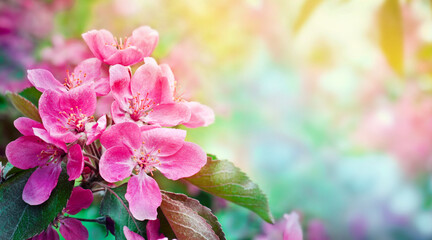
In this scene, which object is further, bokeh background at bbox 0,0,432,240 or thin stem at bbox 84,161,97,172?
bokeh background at bbox 0,0,432,240

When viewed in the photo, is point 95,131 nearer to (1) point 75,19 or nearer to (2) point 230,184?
(2) point 230,184

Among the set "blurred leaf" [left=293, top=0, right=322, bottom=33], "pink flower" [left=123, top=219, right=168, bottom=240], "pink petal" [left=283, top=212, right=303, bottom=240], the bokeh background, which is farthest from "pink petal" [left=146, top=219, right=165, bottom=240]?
the bokeh background

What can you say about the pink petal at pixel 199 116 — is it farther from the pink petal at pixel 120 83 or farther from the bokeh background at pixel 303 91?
the bokeh background at pixel 303 91

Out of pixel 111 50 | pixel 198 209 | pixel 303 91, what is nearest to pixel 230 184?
pixel 198 209

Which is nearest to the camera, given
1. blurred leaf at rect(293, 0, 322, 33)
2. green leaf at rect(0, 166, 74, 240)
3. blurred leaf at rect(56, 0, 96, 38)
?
green leaf at rect(0, 166, 74, 240)

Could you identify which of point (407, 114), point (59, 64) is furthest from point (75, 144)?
point (407, 114)

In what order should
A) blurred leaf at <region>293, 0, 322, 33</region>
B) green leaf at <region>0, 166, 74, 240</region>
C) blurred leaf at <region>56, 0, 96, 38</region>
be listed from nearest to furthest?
green leaf at <region>0, 166, 74, 240</region> → blurred leaf at <region>293, 0, 322, 33</region> → blurred leaf at <region>56, 0, 96, 38</region>

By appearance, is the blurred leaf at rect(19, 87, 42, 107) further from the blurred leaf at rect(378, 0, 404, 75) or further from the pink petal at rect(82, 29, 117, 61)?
the blurred leaf at rect(378, 0, 404, 75)
